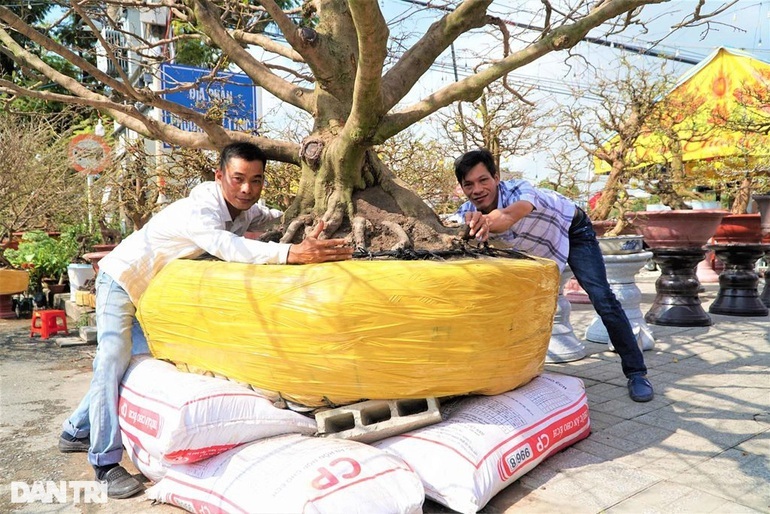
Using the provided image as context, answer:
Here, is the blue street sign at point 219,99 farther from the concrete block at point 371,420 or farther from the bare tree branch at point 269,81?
the concrete block at point 371,420

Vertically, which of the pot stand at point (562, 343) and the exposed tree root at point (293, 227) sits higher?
the exposed tree root at point (293, 227)

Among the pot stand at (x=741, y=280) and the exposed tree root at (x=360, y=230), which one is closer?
the exposed tree root at (x=360, y=230)

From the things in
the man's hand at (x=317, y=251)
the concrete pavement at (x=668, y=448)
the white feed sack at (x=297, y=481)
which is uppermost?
the man's hand at (x=317, y=251)

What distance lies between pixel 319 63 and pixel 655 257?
183 inches

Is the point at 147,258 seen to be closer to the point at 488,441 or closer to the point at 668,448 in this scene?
the point at 488,441

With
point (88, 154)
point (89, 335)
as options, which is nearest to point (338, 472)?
point (89, 335)

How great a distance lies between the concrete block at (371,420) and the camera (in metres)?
2.43

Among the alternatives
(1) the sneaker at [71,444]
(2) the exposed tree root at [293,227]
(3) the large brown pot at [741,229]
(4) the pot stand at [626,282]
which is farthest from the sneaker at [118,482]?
(3) the large brown pot at [741,229]

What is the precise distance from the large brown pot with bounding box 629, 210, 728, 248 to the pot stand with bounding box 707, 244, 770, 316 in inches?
40.4

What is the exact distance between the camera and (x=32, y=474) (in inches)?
108

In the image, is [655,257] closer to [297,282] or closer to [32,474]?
[297,282]

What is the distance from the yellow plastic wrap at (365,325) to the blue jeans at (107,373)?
1.49 feet

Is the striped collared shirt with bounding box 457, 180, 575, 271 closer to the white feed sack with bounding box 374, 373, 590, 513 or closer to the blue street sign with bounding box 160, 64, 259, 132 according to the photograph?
the white feed sack with bounding box 374, 373, 590, 513

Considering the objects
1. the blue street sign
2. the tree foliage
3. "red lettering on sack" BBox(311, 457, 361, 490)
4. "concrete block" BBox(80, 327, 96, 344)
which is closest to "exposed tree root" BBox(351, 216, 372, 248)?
the tree foliage
